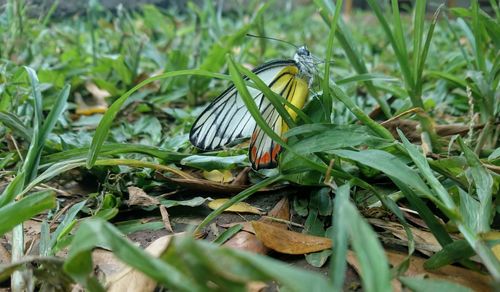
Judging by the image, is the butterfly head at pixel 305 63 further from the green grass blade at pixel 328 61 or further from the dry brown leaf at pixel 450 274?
the dry brown leaf at pixel 450 274

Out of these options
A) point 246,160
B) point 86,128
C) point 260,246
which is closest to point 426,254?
point 260,246

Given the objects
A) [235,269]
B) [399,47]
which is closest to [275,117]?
[399,47]

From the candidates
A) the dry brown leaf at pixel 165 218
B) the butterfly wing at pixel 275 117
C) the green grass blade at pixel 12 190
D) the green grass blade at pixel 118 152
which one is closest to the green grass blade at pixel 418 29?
the butterfly wing at pixel 275 117

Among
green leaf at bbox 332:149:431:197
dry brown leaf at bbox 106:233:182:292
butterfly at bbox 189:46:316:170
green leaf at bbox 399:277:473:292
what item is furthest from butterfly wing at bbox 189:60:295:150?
green leaf at bbox 399:277:473:292

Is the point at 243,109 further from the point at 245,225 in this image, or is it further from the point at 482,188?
the point at 482,188

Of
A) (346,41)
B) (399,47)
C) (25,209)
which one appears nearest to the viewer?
(25,209)

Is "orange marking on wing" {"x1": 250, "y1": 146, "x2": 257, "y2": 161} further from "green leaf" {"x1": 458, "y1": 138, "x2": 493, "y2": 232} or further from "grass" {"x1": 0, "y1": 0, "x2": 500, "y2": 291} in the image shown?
"green leaf" {"x1": 458, "y1": 138, "x2": 493, "y2": 232}
